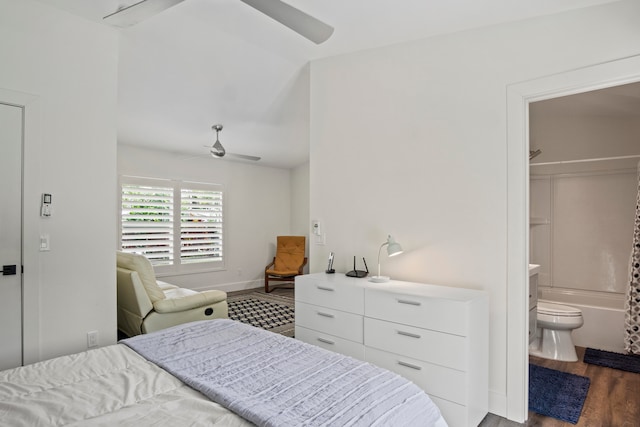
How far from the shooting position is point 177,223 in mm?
6086

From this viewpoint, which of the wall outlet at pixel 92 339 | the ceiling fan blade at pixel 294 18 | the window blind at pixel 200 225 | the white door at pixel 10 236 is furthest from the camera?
the window blind at pixel 200 225

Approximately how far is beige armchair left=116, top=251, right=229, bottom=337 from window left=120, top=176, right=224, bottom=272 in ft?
6.41

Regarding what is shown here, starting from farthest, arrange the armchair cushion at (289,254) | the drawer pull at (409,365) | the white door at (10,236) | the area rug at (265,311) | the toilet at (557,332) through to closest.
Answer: the armchair cushion at (289,254) < the area rug at (265,311) < the toilet at (557,332) < the white door at (10,236) < the drawer pull at (409,365)

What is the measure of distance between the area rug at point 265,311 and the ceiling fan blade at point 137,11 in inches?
128

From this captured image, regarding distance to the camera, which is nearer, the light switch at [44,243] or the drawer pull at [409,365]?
the drawer pull at [409,365]

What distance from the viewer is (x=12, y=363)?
7.97 ft

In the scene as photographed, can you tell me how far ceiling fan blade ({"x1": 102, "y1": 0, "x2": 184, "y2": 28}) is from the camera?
6.14ft

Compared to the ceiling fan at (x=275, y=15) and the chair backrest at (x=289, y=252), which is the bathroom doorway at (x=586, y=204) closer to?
the ceiling fan at (x=275, y=15)

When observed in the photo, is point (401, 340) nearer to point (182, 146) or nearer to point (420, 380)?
point (420, 380)

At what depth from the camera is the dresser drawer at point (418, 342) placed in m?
2.12

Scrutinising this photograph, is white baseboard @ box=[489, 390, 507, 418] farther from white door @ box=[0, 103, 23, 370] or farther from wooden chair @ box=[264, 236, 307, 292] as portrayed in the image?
wooden chair @ box=[264, 236, 307, 292]

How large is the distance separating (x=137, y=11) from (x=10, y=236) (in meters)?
1.72

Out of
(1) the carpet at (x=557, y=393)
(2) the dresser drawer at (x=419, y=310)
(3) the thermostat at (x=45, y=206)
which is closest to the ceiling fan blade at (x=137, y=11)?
(3) the thermostat at (x=45, y=206)

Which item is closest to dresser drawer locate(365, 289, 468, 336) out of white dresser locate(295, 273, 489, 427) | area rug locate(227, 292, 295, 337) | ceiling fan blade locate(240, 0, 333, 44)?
white dresser locate(295, 273, 489, 427)
